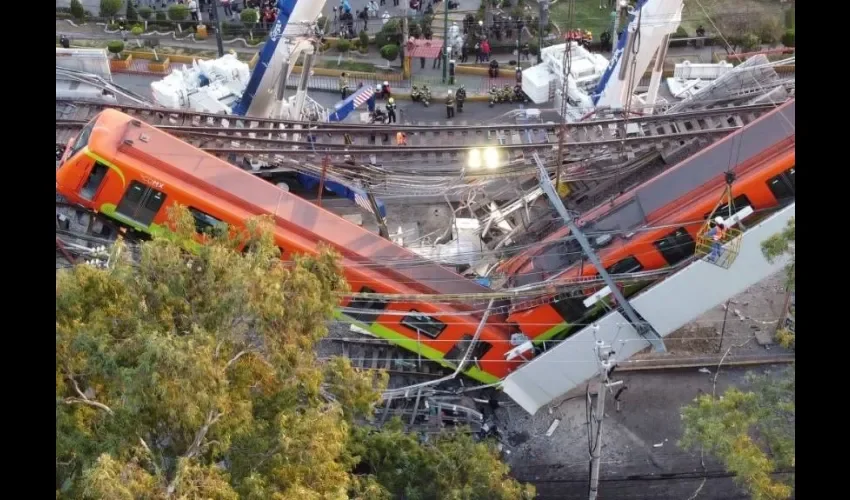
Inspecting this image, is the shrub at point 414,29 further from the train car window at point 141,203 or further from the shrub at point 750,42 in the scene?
the train car window at point 141,203

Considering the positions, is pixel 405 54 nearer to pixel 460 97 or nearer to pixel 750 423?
pixel 460 97

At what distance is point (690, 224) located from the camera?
672 inches

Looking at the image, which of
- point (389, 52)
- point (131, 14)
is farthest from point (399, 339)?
point (131, 14)

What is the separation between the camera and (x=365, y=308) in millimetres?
18219

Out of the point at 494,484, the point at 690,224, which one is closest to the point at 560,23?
the point at 690,224

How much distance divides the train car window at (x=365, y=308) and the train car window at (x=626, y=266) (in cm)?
444

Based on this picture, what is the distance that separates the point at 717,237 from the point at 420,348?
625 centimetres

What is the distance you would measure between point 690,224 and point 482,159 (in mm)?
6299

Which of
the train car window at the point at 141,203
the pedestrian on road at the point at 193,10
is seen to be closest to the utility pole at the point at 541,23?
the pedestrian on road at the point at 193,10

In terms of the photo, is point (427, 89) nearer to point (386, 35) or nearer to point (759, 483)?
point (386, 35)

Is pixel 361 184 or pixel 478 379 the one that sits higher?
pixel 361 184

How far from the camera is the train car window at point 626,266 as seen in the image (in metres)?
17.4

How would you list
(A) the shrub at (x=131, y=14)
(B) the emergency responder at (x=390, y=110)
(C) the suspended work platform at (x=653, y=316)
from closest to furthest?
1. (C) the suspended work platform at (x=653, y=316)
2. (B) the emergency responder at (x=390, y=110)
3. (A) the shrub at (x=131, y=14)

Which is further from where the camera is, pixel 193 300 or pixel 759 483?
pixel 759 483
